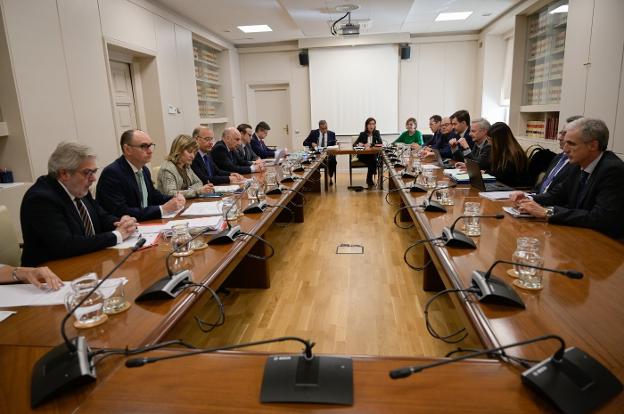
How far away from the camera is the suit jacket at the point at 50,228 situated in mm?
1717

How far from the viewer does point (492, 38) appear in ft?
25.1

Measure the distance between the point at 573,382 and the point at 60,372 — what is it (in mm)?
1053

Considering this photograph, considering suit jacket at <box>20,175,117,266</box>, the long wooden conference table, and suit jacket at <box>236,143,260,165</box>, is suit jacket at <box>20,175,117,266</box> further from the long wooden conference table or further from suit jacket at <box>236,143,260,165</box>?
suit jacket at <box>236,143,260,165</box>

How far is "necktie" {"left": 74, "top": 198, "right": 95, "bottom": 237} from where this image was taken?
6.39 feet

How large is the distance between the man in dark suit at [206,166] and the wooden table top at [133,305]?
203 cm

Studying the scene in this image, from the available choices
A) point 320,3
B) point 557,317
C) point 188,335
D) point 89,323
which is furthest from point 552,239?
point 320,3

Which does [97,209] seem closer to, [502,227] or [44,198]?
[44,198]

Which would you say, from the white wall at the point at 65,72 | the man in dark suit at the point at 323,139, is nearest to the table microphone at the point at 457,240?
the white wall at the point at 65,72

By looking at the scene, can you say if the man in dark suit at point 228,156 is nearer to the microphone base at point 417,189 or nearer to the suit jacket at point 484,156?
the microphone base at point 417,189

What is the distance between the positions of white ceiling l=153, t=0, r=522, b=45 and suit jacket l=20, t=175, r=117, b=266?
4525 mm

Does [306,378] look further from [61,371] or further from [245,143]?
[245,143]

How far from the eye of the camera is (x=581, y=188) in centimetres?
228

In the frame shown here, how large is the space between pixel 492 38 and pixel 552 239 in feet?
23.2

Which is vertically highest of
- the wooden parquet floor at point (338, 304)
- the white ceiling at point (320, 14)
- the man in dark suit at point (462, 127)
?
the white ceiling at point (320, 14)
